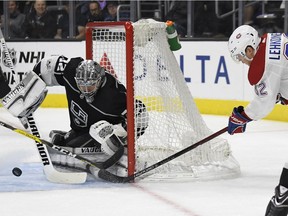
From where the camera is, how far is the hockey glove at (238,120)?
3820mm

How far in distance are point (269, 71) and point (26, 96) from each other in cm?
172

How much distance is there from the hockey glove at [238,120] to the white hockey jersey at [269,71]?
9.0 inches

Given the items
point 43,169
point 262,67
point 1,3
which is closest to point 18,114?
point 43,169

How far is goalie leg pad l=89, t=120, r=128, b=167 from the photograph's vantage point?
4672mm

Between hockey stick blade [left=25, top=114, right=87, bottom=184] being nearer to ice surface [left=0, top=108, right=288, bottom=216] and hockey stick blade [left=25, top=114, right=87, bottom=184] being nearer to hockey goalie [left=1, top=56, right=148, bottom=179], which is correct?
ice surface [left=0, top=108, right=288, bottom=216]

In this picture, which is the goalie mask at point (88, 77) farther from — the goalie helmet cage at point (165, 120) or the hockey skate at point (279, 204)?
the hockey skate at point (279, 204)

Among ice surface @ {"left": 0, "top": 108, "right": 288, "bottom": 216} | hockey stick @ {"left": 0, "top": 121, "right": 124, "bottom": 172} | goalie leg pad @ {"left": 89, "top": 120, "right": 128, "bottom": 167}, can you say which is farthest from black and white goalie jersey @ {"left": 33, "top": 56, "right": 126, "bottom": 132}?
ice surface @ {"left": 0, "top": 108, "right": 288, "bottom": 216}

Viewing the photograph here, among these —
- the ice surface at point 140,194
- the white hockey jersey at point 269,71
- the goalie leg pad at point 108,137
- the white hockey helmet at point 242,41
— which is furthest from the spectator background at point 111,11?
the white hockey jersey at point 269,71

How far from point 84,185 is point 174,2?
14.0 ft

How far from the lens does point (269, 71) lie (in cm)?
350

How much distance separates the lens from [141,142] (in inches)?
191

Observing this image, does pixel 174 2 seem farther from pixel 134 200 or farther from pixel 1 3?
pixel 134 200

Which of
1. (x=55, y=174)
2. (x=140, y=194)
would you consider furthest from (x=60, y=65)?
(x=140, y=194)

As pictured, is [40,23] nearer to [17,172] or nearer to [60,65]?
[60,65]
